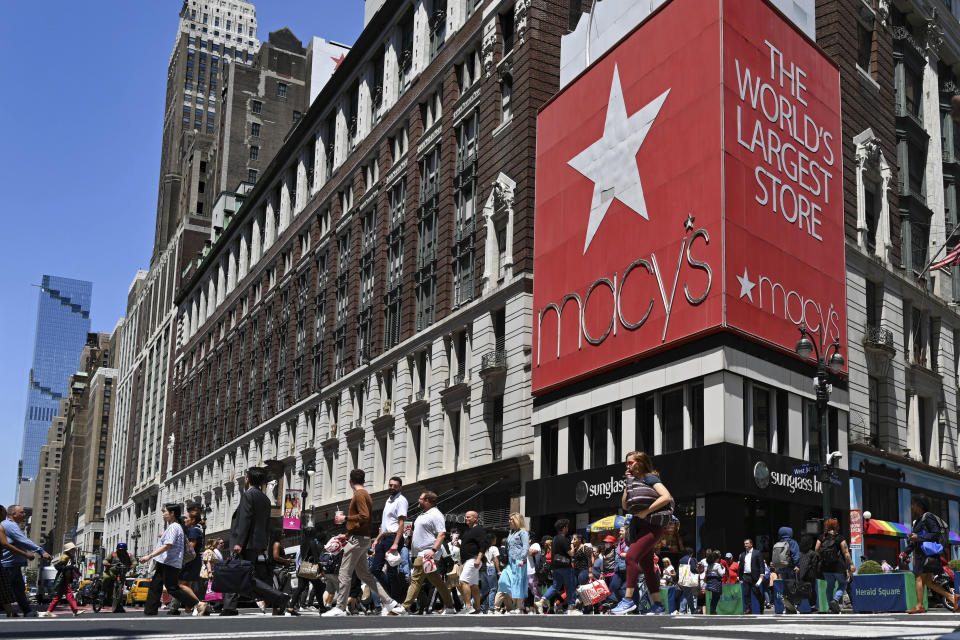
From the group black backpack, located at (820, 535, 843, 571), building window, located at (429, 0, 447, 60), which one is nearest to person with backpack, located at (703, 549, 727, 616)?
black backpack, located at (820, 535, 843, 571)

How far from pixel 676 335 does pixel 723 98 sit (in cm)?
768

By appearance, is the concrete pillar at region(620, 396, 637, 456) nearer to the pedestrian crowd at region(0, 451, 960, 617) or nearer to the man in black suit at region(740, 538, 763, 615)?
the pedestrian crowd at region(0, 451, 960, 617)

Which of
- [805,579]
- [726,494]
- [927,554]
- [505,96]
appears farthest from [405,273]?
[927,554]

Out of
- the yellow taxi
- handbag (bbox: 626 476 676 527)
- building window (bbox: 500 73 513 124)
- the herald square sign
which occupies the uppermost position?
building window (bbox: 500 73 513 124)

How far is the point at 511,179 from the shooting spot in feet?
147

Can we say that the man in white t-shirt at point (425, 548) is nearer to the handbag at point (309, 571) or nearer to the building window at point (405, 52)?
the handbag at point (309, 571)

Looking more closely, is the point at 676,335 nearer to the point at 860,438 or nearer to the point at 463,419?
the point at 860,438

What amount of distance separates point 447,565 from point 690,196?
1911 cm

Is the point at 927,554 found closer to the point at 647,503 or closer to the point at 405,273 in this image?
the point at 647,503

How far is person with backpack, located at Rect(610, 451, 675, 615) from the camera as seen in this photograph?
11828 mm

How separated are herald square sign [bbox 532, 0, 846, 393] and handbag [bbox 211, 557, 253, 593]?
21219 mm

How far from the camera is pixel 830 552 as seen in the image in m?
19.4

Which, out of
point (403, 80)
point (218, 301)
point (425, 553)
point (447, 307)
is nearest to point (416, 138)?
point (403, 80)

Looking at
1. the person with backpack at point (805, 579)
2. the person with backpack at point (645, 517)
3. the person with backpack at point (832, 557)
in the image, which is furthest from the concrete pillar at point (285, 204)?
the person with backpack at point (645, 517)
